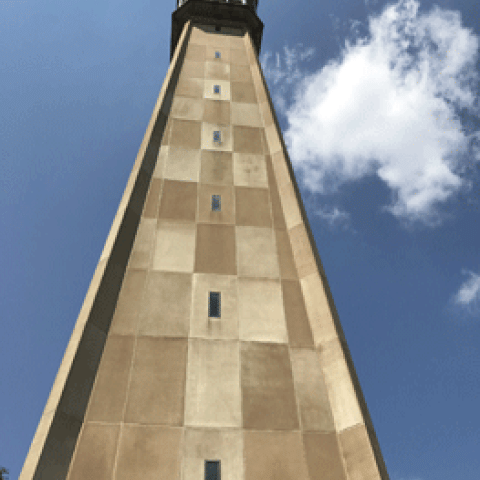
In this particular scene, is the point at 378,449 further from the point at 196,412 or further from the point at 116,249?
the point at 116,249

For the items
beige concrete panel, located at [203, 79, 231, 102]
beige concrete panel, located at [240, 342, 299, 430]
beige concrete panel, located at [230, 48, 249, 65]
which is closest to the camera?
beige concrete panel, located at [240, 342, 299, 430]

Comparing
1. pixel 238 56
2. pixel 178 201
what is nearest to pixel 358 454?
pixel 178 201

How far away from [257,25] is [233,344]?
32402mm

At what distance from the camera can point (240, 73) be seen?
30328mm

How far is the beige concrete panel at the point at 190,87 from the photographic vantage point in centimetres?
2716

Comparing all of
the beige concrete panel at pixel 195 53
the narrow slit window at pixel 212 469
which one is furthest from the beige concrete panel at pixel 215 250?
the beige concrete panel at pixel 195 53

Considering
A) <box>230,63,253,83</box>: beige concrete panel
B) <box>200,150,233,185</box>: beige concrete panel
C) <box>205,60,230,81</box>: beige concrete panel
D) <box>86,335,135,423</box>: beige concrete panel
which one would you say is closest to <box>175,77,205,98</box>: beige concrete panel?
<box>205,60,230,81</box>: beige concrete panel

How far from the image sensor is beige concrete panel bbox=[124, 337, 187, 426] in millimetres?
13656

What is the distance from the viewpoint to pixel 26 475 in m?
11.8

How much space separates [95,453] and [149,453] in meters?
1.60

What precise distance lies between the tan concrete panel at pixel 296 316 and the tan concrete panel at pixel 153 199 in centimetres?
698

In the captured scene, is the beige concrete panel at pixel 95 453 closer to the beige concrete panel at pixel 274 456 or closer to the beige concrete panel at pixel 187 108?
the beige concrete panel at pixel 274 456

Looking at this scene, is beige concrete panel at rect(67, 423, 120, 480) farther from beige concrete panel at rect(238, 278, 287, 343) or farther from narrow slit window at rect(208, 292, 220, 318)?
beige concrete panel at rect(238, 278, 287, 343)

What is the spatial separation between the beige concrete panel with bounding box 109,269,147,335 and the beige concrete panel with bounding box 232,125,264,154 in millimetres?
9841
